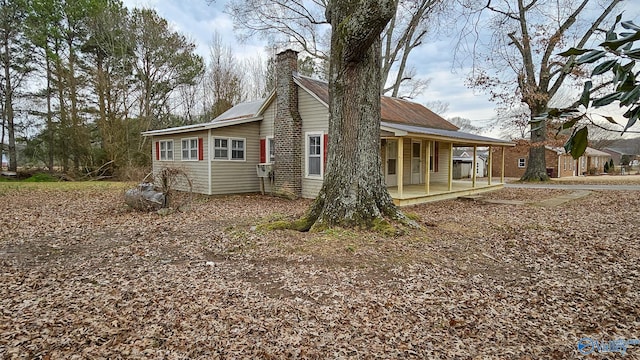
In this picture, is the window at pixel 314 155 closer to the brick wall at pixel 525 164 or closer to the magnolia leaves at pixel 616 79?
the magnolia leaves at pixel 616 79

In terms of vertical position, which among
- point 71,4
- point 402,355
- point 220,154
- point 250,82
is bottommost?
point 402,355

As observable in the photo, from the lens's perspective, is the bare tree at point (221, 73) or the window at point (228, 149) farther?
the bare tree at point (221, 73)

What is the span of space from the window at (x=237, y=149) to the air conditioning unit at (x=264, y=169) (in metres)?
0.89

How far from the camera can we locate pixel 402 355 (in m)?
2.61

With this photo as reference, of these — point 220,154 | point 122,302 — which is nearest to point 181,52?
point 220,154

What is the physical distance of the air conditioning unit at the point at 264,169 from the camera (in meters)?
12.6

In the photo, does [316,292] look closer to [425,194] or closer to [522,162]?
[425,194]

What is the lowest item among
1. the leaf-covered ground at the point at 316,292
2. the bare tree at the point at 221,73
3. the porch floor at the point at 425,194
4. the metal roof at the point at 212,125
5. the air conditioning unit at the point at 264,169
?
the leaf-covered ground at the point at 316,292

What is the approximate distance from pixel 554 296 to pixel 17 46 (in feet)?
91.7

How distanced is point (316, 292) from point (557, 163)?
101ft

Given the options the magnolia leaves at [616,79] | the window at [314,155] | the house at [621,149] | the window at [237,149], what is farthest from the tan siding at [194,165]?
the house at [621,149]

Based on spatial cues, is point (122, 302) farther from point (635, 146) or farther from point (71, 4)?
point (635, 146)

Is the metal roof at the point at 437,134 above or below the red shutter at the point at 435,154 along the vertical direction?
above

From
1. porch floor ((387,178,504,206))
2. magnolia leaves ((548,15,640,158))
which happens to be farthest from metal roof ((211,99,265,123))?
magnolia leaves ((548,15,640,158))
